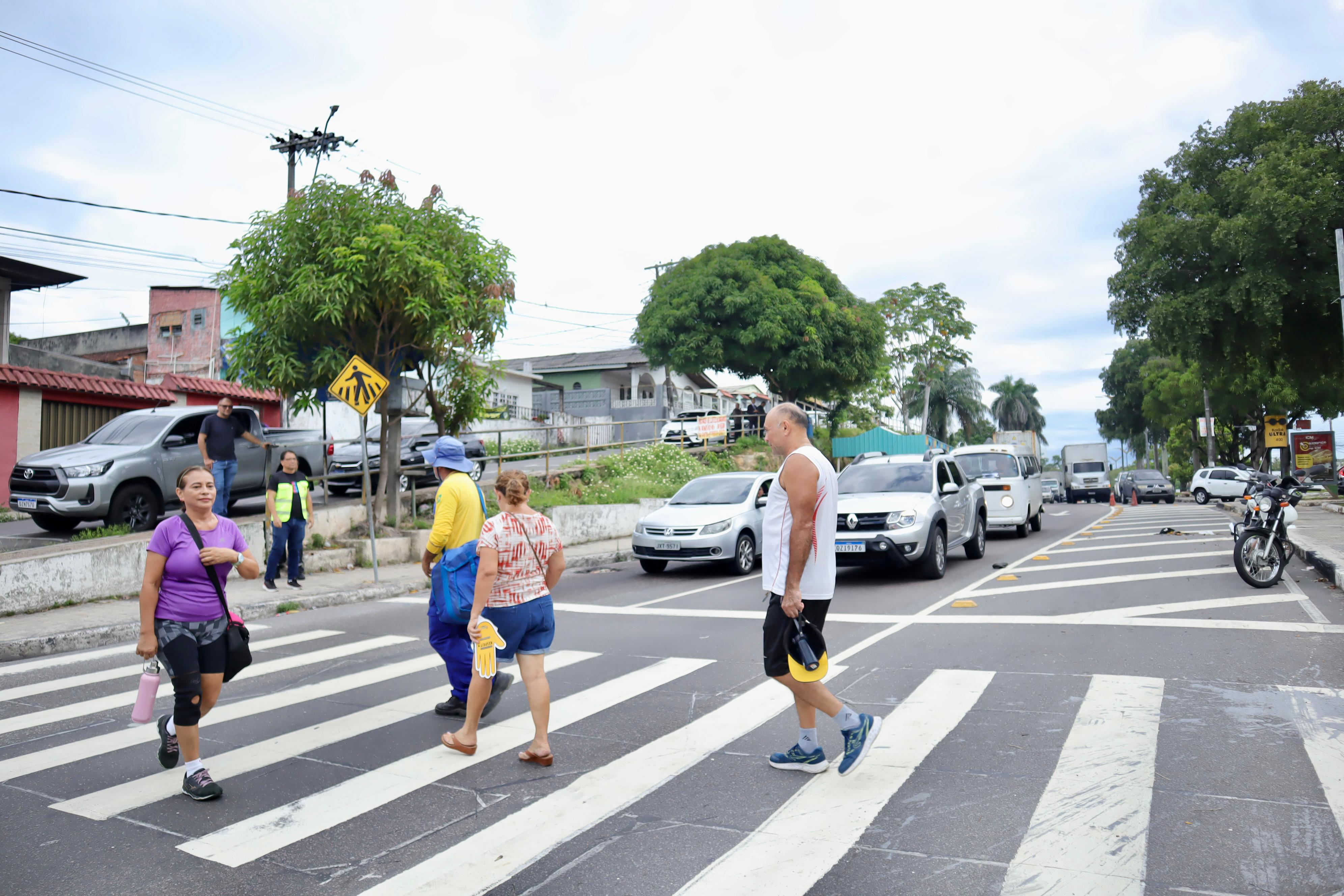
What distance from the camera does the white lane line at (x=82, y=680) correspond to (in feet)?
22.7

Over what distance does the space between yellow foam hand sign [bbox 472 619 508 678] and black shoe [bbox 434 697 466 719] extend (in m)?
A: 1.16

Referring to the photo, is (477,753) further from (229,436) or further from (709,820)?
(229,436)

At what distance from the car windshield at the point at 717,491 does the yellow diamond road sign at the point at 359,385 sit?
195 inches

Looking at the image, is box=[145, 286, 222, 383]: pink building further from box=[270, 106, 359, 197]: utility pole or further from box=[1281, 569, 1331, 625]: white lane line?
box=[1281, 569, 1331, 625]: white lane line

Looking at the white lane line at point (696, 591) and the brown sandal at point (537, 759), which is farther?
the white lane line at point (696, 591)

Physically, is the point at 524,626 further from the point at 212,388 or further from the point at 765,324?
the point at 765,324

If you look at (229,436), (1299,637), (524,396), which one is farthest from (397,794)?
(524,396)

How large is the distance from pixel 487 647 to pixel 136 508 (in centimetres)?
1097

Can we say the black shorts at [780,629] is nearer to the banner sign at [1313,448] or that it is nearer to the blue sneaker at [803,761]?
the blue sneaker at [803,761]

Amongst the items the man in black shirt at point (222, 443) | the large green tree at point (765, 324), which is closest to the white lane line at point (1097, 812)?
the man in black shirt at point (222, 443)

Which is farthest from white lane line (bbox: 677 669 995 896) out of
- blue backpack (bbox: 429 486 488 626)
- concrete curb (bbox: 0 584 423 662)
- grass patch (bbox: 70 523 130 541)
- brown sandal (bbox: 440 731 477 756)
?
grass patch (bbox: 70 523 130 541)

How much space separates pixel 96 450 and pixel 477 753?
11.0 m

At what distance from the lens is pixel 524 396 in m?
44.5

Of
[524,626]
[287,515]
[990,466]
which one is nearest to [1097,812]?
[524,626]
